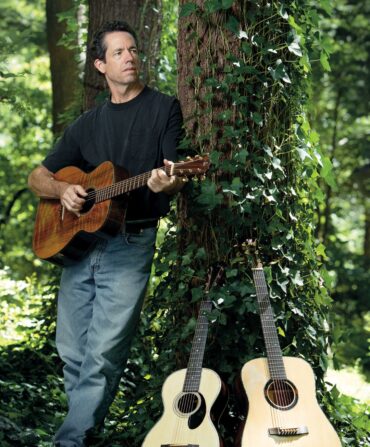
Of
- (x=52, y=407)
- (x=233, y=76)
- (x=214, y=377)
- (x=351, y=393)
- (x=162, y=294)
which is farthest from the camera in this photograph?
(x=351, y=393)

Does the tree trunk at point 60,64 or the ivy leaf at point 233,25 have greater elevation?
the tree trunk at point 60,64

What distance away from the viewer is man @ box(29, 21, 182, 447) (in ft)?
14.6

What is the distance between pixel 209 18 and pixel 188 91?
1.23 ft

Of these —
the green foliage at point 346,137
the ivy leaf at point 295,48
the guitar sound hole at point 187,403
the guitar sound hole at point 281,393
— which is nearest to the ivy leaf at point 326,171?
the ivy leaf at point 295,48

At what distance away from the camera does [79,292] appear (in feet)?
15.5

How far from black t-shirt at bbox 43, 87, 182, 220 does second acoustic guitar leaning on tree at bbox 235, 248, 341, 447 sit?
817 mm

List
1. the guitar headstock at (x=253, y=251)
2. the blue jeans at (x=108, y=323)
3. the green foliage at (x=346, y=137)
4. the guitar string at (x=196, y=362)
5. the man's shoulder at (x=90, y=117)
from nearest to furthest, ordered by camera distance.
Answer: the guitar string at (x=196, y=362)
the guitar headstock at (x=253, y=251)
the blue jeans at (x=108, y=323)
the man's shoulder at (x=90, y=117)
the green foliage at (x=346, y=137)

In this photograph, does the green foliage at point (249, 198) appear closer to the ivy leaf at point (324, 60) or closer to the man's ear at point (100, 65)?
the ivy leaf at point (324, 60)

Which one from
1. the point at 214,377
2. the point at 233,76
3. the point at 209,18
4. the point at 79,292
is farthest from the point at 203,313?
the point at 209,18

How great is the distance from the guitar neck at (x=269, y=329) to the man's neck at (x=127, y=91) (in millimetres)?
1090

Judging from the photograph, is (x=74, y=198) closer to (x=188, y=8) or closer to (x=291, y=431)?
(x=188, y=8)

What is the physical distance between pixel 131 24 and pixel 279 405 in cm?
337

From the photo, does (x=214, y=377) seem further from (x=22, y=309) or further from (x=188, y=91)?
(x=22, y=309)

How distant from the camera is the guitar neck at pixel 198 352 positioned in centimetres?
409
